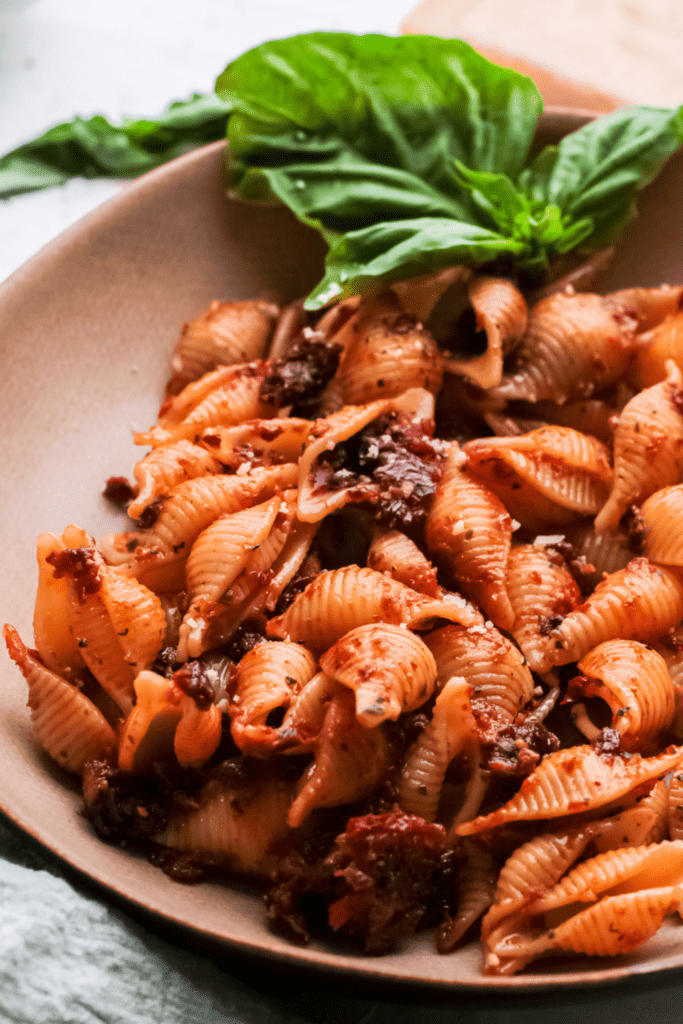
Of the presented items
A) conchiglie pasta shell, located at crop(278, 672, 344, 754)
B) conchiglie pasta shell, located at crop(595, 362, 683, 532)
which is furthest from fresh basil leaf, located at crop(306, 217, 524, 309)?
conchiglie pasta shell, located at crop(278, 672, 344, 754)

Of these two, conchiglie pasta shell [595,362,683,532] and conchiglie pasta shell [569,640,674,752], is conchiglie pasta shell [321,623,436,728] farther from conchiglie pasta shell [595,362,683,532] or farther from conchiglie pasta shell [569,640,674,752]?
conchiglie pasta shell [595,362,683,532]

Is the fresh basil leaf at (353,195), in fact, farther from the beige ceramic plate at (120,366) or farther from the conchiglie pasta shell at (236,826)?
the conchiglie pasta shell at (236,826)

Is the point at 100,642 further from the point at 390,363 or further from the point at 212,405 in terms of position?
the point at 390,363

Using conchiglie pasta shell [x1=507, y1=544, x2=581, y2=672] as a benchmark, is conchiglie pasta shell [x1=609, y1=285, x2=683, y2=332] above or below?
above

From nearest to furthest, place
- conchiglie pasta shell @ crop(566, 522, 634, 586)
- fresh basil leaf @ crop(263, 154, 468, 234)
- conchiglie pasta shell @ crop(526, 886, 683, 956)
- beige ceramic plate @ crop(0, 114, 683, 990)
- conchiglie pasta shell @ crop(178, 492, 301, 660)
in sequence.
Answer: conchiglie pasta shell @ crop(526, 886, 683, 956), beige ceramic plate @ crop(0, 114, 683, 990), conchiglie pasta shell @ crop(178, 492, 301, 660), conchiglie pasta shell @ crop(566, 522, 634, 586), fresh basil leaf @ crop(263, 154, 468, 234)

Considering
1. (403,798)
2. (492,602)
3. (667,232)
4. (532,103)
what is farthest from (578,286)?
(403,798)

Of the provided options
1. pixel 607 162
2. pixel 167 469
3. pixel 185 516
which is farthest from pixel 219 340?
pixel 607 162

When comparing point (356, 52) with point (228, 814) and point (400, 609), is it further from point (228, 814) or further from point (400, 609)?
point (228, 814)
